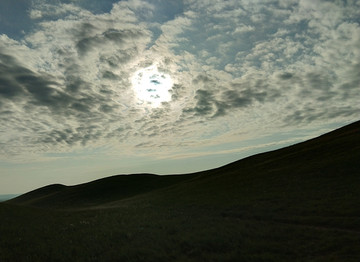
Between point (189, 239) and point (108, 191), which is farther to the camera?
point (108, 191)

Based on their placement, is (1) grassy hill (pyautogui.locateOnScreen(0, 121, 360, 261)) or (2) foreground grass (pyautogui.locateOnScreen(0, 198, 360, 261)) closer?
(2) foreground grass (pyautogui.locateOnScreen(0, 198, 360, 261))

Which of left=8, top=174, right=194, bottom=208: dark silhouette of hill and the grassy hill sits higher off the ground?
left=8, top=174, right=194, bottom=208: dark silhouette of hill

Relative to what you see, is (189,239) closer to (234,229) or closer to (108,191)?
(234,229)

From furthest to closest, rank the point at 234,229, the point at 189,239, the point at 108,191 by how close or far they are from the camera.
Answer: the point at 108,191, the point at 234,229, the point at 189,239

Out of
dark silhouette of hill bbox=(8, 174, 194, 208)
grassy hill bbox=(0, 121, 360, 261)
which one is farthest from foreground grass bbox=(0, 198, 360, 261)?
Result: dark silhouette of hill bbox=(8, 174, 194, 208)

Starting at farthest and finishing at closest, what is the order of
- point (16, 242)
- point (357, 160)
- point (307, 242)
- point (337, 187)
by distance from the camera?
point (357, 160) < point (337, 187) < point (16, 242) < point (307, 242)

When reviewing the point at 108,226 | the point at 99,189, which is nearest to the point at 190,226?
the point at 108,226

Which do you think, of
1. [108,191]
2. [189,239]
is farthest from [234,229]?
[108,191]

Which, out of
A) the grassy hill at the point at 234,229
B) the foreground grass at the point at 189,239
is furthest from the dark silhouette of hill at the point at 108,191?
the foreground grass at the point at 189,239

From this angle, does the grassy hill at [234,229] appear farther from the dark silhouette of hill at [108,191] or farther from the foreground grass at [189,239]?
the dark silhouette of hill at [108,191]

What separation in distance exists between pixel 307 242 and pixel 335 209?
9752mm

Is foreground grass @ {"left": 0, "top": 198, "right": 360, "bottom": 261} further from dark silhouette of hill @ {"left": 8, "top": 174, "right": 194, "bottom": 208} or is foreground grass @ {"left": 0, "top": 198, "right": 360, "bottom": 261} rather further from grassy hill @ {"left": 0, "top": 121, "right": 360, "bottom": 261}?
dark silhouette of hill @ {"left": 8, "top": 174, "right": 194, "bottom": 208}

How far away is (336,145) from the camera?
57.7 m

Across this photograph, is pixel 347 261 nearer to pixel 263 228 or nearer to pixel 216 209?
pixel 263 228
